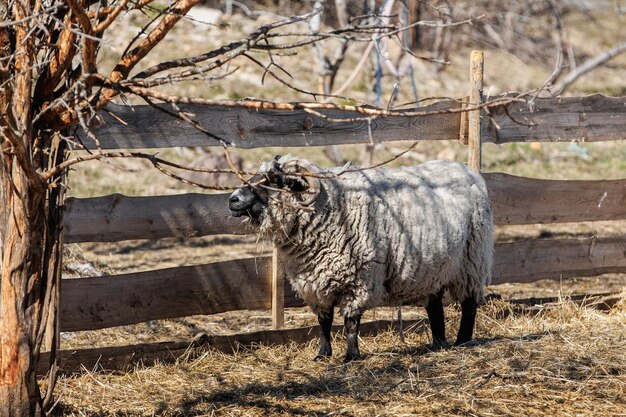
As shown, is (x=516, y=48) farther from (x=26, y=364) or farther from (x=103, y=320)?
(x=26, y=364)

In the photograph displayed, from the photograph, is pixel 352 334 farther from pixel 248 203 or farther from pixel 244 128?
pixel 244 128

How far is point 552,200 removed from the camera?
7.34 metres

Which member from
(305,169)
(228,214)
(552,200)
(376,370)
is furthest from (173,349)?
(552,200)

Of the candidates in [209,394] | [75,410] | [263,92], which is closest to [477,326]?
[209,394]

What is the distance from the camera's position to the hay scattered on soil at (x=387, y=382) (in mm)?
4891

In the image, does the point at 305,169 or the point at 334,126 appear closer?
the point at 305,169

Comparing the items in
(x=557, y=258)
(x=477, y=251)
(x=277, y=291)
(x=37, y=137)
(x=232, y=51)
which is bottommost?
(x=277, y=291)

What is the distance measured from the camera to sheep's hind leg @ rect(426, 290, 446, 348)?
21.0ft

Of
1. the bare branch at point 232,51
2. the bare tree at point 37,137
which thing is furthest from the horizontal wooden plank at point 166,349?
the bare branch at point 232,51

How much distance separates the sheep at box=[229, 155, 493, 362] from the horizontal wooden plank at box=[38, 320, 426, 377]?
0.38 m

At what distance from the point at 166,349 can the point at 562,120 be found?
12.5 ft

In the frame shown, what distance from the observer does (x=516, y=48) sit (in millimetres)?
23500

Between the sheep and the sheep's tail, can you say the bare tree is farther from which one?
the sheep's tail

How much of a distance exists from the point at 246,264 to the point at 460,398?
205cm
